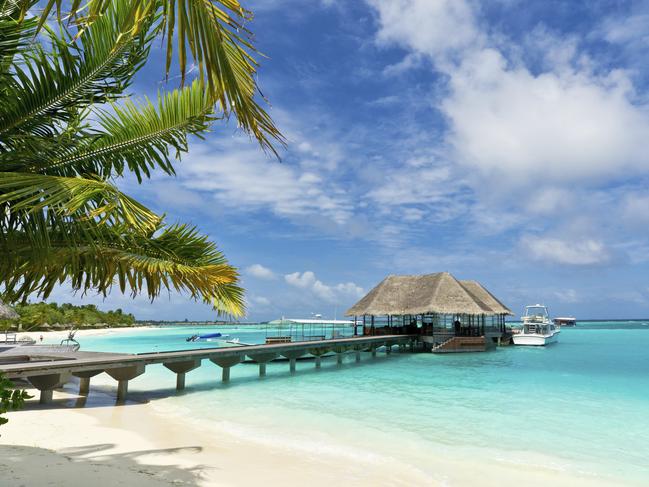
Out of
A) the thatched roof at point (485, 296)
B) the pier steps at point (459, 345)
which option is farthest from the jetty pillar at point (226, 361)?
the thatched roof at point (485, 296)

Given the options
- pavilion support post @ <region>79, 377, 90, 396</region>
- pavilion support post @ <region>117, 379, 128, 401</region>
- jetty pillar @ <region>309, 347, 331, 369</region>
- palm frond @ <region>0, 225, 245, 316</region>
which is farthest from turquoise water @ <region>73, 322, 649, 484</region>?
palm frond @ <region>0, 225, 245, 316</region>

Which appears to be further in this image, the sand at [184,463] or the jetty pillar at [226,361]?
the jetty pillar at [226,361]

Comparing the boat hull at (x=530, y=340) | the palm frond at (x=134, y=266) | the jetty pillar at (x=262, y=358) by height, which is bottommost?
the jetty pillar at (x=262, y=358)

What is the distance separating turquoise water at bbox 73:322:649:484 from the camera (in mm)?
7230

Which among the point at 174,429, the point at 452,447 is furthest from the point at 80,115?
the point at 452,447

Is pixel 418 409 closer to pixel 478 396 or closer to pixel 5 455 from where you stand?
pixel 478 396

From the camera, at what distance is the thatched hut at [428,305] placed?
23719 mm

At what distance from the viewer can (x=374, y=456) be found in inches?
268

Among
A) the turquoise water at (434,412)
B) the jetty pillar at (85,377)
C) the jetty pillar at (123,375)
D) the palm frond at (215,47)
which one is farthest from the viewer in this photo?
the jetty pillar at (123,375)

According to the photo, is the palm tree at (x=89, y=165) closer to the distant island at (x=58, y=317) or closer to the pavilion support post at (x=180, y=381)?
the pavilion support post at (x=180, y=381)

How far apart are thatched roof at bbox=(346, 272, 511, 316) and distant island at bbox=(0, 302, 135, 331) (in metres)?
20.3

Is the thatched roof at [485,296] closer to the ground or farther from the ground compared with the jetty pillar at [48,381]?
farther from the ground

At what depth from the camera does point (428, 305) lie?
77.1ft

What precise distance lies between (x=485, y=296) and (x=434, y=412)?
2005 centimetres
